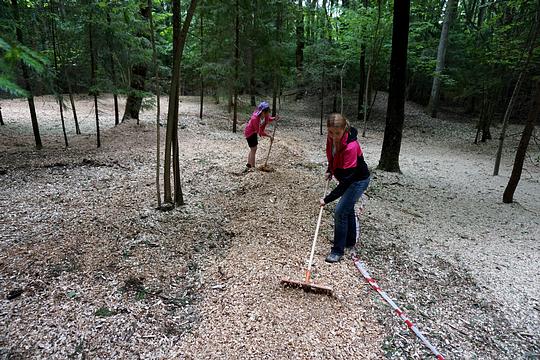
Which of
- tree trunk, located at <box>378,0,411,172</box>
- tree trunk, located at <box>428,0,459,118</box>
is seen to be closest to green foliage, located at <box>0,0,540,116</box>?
tree trunk, located at <box>428,0,459,118</box>

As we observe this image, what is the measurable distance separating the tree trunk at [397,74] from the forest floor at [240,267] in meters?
1.04

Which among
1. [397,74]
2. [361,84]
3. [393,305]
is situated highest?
[361,84]

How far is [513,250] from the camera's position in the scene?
4.46m

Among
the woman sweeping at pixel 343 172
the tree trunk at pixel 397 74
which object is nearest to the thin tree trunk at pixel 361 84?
the tree trunk at pixel 397 74

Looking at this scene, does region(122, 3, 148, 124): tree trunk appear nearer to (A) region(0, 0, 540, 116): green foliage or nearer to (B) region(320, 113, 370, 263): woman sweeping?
(A) region(0, 0, 540, 116): green foliage

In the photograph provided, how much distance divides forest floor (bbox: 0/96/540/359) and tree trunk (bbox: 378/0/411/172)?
1.04 meters

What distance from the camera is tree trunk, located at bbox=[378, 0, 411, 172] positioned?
670cm

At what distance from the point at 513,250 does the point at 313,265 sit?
3098mm

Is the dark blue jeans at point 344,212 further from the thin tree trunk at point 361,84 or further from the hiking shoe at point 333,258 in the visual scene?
the thin tree trunk at point 361,84

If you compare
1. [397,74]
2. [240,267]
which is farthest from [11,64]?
[397,74]

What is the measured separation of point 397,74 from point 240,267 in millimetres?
5586

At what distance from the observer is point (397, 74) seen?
6.82 m

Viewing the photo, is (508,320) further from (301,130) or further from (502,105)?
(502,105)

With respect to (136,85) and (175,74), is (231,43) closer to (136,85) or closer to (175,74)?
(136,85)
